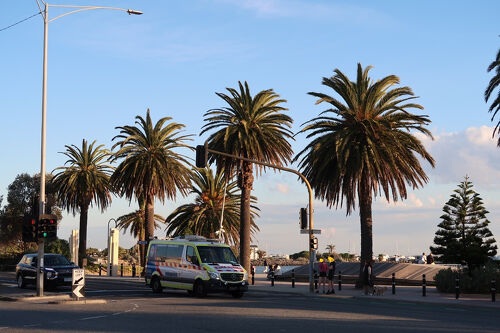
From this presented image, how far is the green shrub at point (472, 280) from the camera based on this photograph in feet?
108

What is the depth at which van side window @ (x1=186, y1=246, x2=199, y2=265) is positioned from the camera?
2782 centimetres

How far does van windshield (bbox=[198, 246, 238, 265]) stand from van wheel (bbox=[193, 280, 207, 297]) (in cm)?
92

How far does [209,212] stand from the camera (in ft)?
198

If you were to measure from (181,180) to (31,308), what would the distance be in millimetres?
29454

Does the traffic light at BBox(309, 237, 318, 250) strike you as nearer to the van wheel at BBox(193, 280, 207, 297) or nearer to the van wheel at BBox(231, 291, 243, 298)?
the van wheel at BBox(231, 291, 243, 298)

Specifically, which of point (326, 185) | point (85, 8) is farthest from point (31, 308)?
point (326, 185)

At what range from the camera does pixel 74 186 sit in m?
58.5

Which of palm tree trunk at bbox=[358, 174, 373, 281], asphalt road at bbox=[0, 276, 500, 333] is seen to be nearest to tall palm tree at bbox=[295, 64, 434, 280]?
palm tree trunk at bbox=[358, 174, 373, 281]

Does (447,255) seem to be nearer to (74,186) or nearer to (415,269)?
(415,269)

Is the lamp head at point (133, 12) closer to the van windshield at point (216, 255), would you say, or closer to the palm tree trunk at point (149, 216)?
the van windshield at point (216, 255)

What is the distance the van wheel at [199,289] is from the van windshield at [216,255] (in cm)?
92

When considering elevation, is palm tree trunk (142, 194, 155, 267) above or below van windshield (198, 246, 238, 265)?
above

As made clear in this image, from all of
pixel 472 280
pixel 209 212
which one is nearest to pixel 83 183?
pixel 209 212

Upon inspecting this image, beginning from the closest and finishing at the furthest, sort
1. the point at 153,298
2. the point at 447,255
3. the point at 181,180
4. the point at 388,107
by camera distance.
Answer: the point at 153,298 < the point at 388,107 < the point at 447,255 < the point at 181,180
